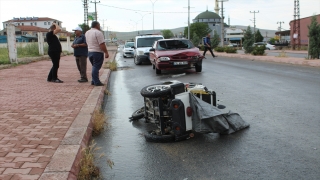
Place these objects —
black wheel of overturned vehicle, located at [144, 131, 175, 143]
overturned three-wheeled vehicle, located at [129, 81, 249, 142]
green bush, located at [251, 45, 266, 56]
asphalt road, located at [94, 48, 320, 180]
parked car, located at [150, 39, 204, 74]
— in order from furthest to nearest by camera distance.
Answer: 1. green bush, located at [251, 45, 266, 56]
2. parked car, located at [150, 39, 204, 74]
3. black wheel of overturned vehicle, located at [144, 131, 175, 143]
4. overturned three-wheeled vehicle, located at [129, 81, 249, 142]
5. asphalt road, located at [94, 48, 320, 180]

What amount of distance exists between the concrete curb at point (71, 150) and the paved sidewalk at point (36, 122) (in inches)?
0.7

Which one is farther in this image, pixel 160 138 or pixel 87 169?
pixel 160 138

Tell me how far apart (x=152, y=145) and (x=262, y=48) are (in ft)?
81.1

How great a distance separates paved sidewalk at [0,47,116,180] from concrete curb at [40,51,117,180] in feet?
0.06

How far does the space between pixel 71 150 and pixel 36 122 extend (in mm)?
1765

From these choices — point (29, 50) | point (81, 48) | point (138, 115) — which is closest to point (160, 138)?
point (138, 115)

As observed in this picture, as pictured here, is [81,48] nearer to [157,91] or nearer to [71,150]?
[157,91]

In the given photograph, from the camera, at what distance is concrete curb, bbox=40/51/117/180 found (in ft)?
11.7

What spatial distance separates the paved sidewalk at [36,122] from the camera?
3793 mm

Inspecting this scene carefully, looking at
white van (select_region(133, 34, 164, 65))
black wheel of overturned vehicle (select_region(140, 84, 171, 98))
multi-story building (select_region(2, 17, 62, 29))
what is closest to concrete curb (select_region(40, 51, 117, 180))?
black wheel of overturned vehicle (select_region(140, 84, 171, 98))

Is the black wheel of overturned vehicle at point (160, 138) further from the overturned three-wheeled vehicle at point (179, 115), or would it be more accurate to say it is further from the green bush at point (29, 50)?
the green bush at point (29, 50)

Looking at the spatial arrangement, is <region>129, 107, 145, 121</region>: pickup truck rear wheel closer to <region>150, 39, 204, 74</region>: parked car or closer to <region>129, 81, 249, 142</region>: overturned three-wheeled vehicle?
<region>129, 81, 249, 142</region>: overturned three-wheeled vehicle

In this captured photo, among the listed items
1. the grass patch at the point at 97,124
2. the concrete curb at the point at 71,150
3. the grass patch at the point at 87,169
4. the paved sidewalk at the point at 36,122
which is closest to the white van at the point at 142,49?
the paved sidewalk at the point at 36,122

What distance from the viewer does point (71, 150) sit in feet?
14.0
